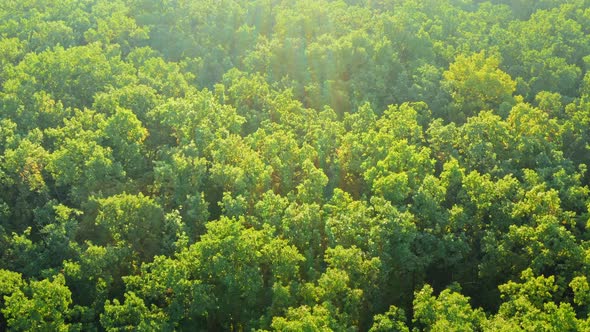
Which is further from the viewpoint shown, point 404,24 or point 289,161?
point 404,24

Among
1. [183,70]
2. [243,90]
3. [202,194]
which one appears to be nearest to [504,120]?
[243,90]

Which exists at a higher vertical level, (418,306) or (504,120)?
(504,120)

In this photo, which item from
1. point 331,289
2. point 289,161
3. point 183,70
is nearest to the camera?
point 331,289

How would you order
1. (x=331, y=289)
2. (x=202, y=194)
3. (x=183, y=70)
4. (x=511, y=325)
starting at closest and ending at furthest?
(x=511, y=325) → (x=331, y=289) → (x=202, y=194) → (x=183, y=70)

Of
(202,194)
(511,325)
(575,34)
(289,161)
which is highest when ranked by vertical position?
(575,34)

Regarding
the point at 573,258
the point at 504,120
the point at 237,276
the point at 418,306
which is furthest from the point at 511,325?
the point at 504,120

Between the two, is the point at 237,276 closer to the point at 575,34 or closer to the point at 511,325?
the point at 511,325

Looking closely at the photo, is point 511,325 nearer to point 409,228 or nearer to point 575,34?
point 409,228
